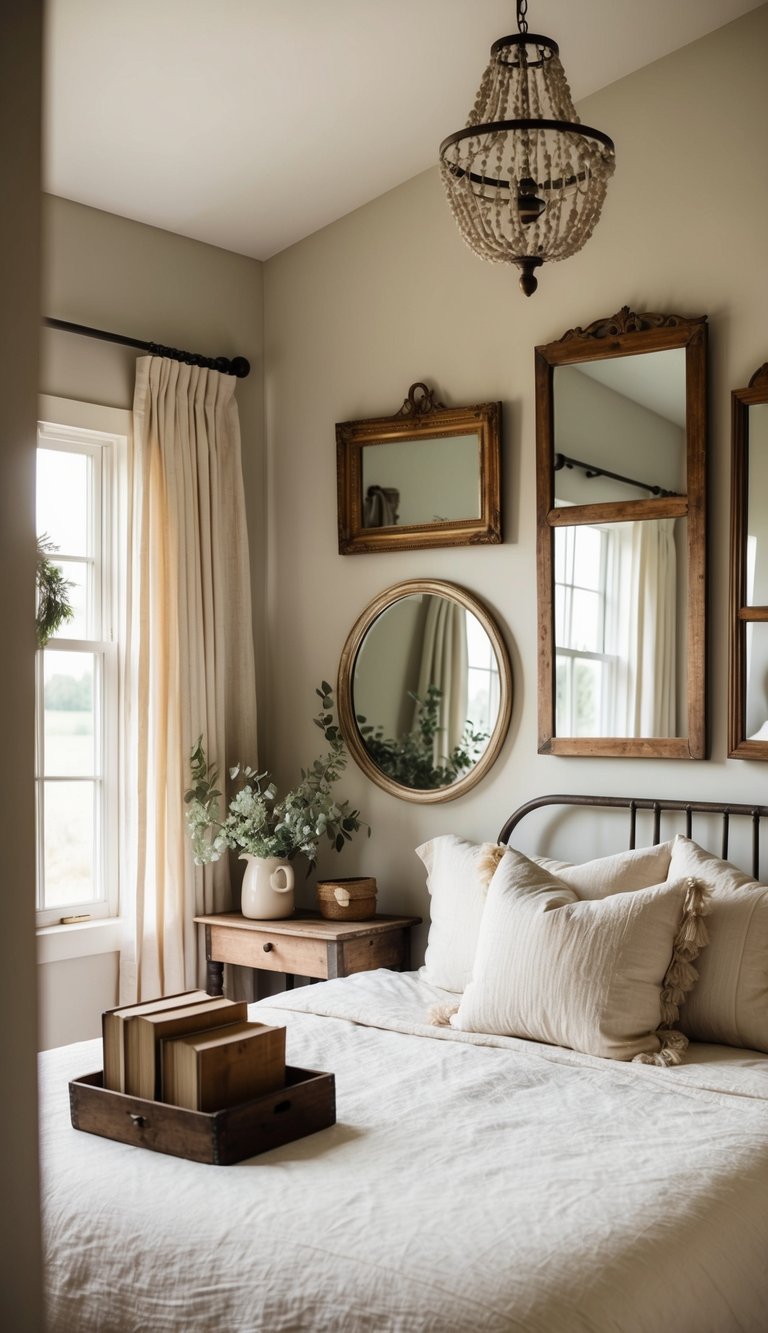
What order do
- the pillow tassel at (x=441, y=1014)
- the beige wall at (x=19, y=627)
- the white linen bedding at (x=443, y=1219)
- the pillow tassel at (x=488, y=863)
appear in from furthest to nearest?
the pillow tassel at (x=488, y=863) → the pillow tassel at (x=441, y=1014) → the white linen bedding at (x=443, y=1219) → the beige wall at (x=19, y=627)

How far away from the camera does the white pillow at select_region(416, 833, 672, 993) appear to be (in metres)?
2.91

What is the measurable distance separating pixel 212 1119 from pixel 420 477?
2298 mm

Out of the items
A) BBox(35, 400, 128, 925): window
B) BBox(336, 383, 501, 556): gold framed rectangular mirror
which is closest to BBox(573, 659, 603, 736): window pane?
BBox(336, 383, 501, 556): gold framed rectangular mirror

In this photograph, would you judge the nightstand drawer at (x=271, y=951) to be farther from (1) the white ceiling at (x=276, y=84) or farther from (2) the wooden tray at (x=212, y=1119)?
(1) the white ceiling at (x=276, y=84)

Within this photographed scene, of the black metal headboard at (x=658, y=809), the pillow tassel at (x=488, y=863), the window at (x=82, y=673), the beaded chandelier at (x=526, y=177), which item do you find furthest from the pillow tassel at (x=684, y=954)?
the window at (x=82, y=673)

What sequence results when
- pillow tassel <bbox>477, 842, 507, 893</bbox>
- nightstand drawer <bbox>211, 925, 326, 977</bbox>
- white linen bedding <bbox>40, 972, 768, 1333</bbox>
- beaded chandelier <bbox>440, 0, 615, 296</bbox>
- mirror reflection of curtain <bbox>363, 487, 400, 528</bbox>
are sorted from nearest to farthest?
white linen bedding <bbox>40, 972, 768, 1333</bbox> < beaded chandelier <bbox>440, 0, 615, 296</bbox> < pillow tassel <bbox>477, 842, 507, 893</bbox> < nightstand drawer <bbox>211, 925, 326, 977</bbox> < mirror reflection of curtain <bbox>363, 487, 400, 528</bbox>

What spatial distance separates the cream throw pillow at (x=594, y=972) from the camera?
255 centimetres

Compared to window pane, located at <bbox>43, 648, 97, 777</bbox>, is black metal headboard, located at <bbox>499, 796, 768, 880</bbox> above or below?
below

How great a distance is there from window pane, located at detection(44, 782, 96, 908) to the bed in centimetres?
101

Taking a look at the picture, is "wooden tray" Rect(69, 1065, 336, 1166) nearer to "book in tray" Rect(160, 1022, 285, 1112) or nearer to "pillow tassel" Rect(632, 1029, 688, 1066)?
"book in tray" Rect(160, 1022, 285, 1112)

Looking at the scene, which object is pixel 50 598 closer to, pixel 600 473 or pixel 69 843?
pixel 69 843

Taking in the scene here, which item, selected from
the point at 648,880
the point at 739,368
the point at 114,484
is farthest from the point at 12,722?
the point at 114,484

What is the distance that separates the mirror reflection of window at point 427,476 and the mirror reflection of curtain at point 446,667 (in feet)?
0.90

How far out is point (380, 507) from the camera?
12.8 ft
